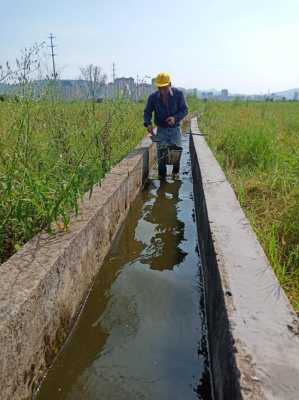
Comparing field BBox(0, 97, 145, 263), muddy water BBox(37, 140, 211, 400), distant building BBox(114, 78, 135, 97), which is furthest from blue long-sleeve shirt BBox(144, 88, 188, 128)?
muddy water BBox(37, 140, 211, 400)

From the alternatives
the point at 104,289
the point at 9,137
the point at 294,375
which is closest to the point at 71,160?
the point at 9,137

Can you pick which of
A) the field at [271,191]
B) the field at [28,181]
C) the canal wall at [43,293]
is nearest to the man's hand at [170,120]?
the field at [271,191]

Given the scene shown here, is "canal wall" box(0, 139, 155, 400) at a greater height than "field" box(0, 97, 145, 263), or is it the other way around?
"field" box(0, 97, 145, 263)

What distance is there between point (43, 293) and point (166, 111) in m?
4.13

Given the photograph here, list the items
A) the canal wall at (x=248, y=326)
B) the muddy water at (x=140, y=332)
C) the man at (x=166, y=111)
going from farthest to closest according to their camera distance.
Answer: the man at (x=166, y=111) → the muddy water at (x=140, y=332) → the canal wall at (x=248, y=326)

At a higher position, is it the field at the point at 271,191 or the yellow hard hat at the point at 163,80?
the yellow hard hat at the point at 163,80

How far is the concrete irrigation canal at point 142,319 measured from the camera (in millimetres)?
1383

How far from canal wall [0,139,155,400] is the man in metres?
2.79

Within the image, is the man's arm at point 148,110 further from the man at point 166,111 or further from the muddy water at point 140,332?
the muddy water at point 140,332

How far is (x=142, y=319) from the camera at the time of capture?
2234 millimetres

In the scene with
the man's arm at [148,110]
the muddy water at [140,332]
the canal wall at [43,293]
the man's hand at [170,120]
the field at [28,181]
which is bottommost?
the muddy water at [140,332]

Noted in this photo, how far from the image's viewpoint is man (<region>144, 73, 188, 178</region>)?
17.2 feet

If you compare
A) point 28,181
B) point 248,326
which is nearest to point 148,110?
point 28,181

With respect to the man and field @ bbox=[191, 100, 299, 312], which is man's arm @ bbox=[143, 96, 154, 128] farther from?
field @ bbox=[191, 100, 299, 312]
